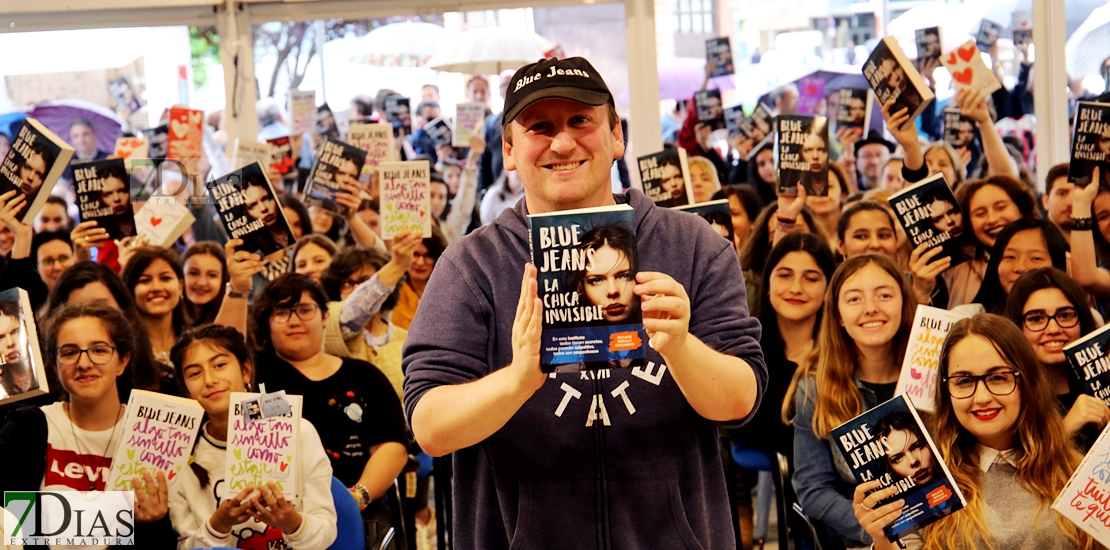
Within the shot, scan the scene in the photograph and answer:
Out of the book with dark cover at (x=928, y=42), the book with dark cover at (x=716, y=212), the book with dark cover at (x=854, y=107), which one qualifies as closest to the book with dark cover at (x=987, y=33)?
the book with dark cover at (x=928, y=42)

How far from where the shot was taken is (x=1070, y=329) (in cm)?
334

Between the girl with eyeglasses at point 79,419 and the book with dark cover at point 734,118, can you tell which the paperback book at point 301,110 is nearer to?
the book with dark cover at point 734,118

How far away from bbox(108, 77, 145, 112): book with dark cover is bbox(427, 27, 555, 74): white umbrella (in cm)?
163

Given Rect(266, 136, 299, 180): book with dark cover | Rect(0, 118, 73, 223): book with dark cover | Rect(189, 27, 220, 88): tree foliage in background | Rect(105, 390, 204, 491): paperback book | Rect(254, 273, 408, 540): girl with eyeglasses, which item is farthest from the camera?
Rect(189, 27, 220, 88): tree foliage in background

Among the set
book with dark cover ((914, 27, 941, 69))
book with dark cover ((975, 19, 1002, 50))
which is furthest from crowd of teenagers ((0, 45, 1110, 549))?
book with dark cover ((975, 19, 1002, 50))

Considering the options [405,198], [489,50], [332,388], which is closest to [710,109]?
[489,50]

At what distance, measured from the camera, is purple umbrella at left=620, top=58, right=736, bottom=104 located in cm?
648

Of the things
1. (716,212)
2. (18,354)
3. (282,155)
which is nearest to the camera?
(18,354)

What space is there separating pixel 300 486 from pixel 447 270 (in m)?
1.54

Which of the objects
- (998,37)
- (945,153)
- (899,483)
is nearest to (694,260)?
(899,483)

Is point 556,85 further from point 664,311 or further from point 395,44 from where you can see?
point 395,44

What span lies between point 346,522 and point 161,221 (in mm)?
1948

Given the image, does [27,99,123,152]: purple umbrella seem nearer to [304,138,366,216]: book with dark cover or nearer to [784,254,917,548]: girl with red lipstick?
[304,138,366,216]: book with dark cover

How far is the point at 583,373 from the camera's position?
1.60 meters
